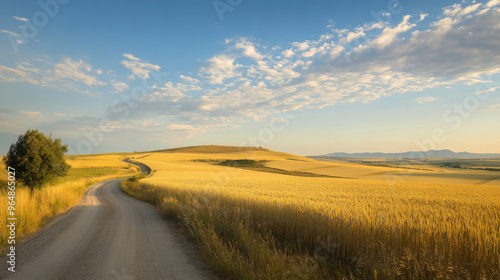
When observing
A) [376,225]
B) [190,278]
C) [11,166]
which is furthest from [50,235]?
[11,166]

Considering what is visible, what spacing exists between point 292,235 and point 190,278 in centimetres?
334

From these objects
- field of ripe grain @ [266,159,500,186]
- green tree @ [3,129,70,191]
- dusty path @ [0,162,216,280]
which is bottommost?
field of ripe grain @ [266,159,500,186]

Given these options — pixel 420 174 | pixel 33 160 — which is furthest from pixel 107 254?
pixel 420 174

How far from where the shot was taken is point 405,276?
437cm

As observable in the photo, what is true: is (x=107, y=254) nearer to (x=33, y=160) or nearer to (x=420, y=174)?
(x=33, y=160)

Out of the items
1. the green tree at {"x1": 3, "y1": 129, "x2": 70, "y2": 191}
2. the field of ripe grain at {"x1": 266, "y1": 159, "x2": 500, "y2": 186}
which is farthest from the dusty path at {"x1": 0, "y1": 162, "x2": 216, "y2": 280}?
the field of ripe grain at {"x1": 266, "y1": 159, "x2": 500, "y2": 186}

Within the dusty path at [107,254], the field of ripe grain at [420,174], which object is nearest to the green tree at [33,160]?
the dusty path at [107,254]

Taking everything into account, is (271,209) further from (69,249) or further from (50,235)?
(50,235)

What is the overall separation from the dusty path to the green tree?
39.0 feet

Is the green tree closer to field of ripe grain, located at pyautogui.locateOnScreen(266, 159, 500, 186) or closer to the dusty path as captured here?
the dusty path

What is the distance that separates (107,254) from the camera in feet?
22.1

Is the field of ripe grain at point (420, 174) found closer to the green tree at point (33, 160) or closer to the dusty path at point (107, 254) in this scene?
the dusty path at point (107, 254)

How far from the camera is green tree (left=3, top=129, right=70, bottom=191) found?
61.8ft

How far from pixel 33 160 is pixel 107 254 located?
17.9m
